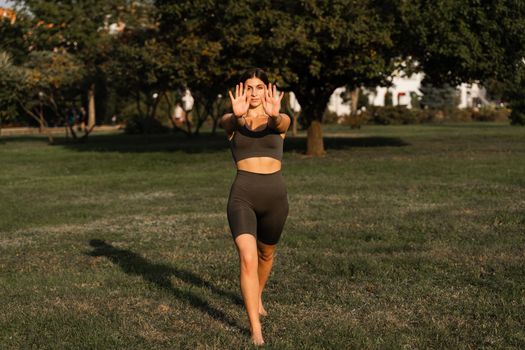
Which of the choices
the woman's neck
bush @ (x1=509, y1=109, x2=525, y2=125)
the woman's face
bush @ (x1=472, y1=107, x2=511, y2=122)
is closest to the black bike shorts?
the woman's neck

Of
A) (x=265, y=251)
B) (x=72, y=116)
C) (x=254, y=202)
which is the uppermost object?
(x=254, y=202)

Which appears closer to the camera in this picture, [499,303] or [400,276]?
[499,303]

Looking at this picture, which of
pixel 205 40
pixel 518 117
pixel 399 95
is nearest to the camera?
pixel 205 40

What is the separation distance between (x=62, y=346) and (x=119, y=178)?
51.7 ft

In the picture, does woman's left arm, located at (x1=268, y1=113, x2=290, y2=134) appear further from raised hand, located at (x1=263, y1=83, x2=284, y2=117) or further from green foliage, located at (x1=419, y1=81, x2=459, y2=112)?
green foliage, located at (x1=419, y1=81, x2=459, y2=112)

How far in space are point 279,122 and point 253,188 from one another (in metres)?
0.56

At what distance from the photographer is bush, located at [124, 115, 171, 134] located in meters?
51.9

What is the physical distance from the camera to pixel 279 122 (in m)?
6.00


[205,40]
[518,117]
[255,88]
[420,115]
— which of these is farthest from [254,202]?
[420,115]

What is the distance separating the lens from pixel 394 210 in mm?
13656

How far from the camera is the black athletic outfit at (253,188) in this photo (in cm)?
607

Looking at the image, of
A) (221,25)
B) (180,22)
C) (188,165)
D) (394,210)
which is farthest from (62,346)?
(180,22)

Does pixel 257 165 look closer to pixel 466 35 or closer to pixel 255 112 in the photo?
pixel 255 112

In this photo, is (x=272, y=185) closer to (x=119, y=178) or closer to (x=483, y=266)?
(x=483, y=266)
